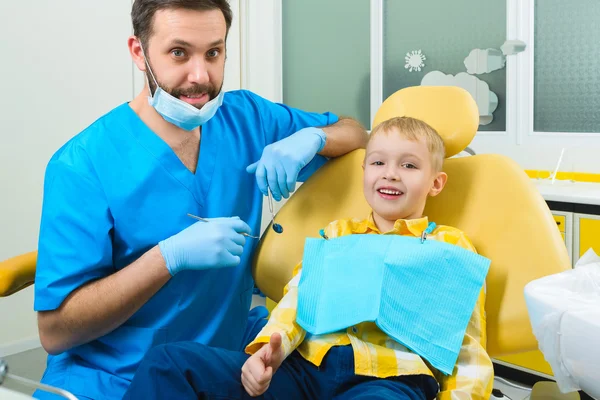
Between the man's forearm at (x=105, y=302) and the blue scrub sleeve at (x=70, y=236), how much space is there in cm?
3

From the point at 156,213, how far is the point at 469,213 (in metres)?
0.67

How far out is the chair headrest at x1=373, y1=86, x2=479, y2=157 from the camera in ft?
4.45

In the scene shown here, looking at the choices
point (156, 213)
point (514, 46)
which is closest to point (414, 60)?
point (514, 46)

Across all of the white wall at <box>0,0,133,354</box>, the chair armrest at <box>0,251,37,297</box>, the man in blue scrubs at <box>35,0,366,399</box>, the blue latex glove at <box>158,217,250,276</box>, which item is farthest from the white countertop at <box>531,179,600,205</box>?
the white wall at <box>0,0,133,354</box>

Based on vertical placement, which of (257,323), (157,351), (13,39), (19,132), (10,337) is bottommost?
(10,337)

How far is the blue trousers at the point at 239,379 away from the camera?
1013 millimetres

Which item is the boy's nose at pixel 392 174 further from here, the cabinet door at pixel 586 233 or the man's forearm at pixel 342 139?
the cabinet door at pixel 586 233

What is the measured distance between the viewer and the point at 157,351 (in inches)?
41.7

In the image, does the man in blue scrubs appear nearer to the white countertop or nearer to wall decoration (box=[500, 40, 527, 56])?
the white countertop

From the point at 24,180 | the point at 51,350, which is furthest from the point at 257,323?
the point at 24,180

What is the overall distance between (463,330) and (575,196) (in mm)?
1082

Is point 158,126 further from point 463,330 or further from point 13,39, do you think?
point 13,39

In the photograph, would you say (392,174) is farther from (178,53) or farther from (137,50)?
(137,50)

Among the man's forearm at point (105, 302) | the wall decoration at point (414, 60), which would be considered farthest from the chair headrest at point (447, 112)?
the wall decoration at point (414, 60)
